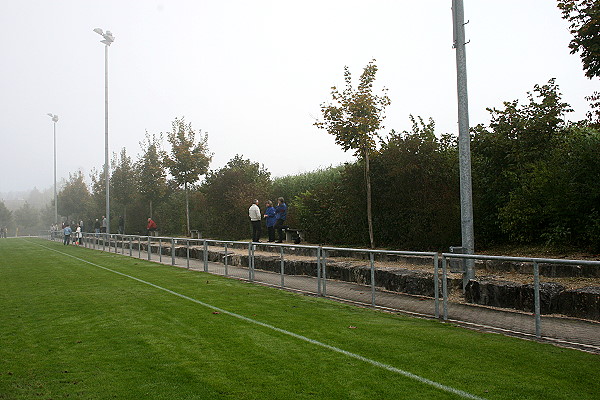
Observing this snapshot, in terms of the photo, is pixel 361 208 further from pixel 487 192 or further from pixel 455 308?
pixel 455 308

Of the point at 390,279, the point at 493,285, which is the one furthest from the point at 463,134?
the point at 493,285

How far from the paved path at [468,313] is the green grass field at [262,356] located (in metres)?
0.32

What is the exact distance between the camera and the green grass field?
211 inches

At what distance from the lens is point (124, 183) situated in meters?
51.9

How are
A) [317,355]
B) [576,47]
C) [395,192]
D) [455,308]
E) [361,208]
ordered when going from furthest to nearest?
[361,208] → [395,192] → [576,47] → [455,308] → [317,355]

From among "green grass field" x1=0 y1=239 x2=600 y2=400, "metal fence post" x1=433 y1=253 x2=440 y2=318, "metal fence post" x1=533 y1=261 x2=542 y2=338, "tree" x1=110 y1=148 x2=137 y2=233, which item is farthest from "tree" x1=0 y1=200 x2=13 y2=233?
"metal fence post" x1=533 y1=261 x2=542 y2=338

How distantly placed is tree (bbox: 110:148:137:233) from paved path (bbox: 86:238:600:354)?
3855 centimetres

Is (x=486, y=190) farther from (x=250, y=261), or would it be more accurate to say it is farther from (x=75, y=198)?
(x=75, y=198)

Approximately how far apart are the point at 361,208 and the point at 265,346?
39.2 ft

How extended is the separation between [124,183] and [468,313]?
47.0 meters

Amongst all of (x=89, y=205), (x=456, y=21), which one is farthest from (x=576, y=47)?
(x=89, y=205)

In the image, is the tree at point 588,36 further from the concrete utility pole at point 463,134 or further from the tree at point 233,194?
the tree at point 233,194

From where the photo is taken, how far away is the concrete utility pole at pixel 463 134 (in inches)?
420

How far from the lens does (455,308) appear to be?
29.0ft
